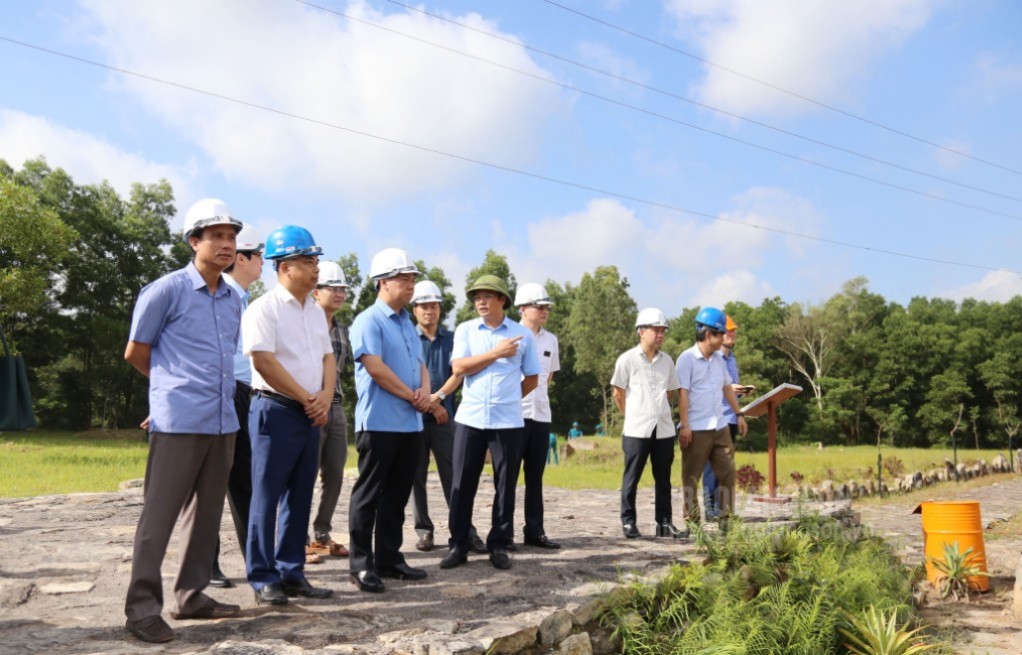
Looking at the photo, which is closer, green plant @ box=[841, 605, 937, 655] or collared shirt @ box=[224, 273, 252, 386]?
collared shirt @ box=[224, 273, 252, 386]

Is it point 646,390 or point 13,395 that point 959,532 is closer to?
point 646,390

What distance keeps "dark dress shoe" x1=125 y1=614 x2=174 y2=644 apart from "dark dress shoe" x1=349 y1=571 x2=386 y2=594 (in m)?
1.19

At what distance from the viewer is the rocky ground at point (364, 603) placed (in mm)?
3617

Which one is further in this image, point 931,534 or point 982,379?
point 982,379

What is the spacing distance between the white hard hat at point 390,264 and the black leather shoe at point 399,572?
1.78 m

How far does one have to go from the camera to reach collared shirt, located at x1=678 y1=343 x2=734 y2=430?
7.13 meters

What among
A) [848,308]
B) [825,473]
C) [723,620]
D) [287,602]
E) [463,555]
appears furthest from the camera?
[848,308]

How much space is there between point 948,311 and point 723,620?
Answer: 2400 inches

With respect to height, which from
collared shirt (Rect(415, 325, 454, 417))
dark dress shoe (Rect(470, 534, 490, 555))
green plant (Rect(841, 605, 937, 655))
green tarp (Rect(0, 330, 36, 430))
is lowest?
green plant (Rect(841, 605, 937, 655))

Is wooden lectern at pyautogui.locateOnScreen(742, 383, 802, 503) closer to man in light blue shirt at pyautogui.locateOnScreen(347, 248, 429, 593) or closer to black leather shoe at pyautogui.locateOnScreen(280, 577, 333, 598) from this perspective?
man in light blue shirt at pyautogui.locateOnScreen(347, 248, 429, 593)

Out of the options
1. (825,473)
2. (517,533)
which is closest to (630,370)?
(517,533)

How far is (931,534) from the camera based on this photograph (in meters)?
7.80

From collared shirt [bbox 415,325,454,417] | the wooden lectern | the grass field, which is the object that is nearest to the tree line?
the grass field

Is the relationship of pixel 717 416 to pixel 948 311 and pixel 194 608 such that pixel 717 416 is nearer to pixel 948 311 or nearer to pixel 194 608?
pixel 194 608
